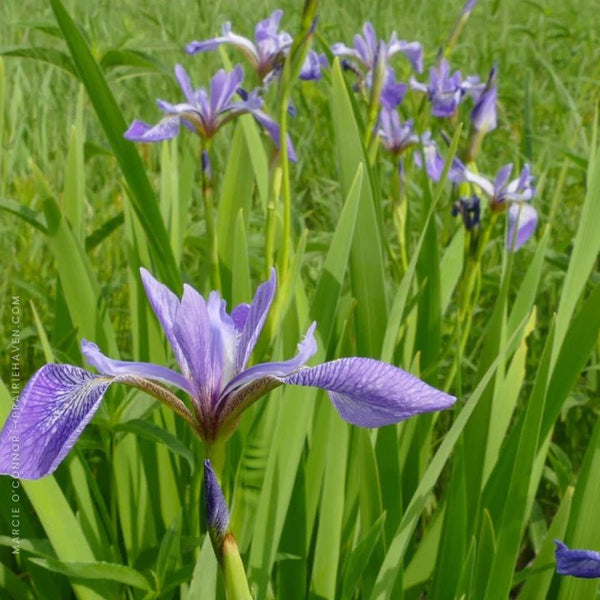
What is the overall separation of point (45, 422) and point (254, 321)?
182 millimetres

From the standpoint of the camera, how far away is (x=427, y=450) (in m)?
1.29

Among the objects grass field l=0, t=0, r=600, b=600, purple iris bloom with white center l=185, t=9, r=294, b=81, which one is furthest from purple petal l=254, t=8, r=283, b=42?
grass field l=0, t=0, r=600, b=600

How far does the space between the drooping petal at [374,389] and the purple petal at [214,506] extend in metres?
0.09

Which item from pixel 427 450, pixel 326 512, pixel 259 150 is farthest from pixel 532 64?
pixel 326 512

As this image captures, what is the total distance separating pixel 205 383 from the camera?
66 centimetres

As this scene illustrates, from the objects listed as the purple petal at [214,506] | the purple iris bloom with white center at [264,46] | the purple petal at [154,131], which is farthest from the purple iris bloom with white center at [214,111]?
the purple petal at [214,506]

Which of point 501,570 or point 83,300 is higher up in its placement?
point 83,300

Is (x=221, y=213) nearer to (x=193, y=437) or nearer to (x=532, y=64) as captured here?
(x=193, y=437)

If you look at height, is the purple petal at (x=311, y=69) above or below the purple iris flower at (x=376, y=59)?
below

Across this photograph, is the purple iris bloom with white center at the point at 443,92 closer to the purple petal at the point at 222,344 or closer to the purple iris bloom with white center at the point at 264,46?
the purple iris bloom with white center at the point at 264,46

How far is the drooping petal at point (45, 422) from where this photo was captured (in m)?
0.57

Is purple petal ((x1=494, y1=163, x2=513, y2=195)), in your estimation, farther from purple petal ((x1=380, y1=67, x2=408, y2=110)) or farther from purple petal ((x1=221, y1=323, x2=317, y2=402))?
purple petal ((x1=221, y1=323, x2=317, y2=402))

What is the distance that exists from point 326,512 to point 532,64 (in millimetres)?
2880

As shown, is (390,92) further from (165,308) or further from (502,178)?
(165,308)
